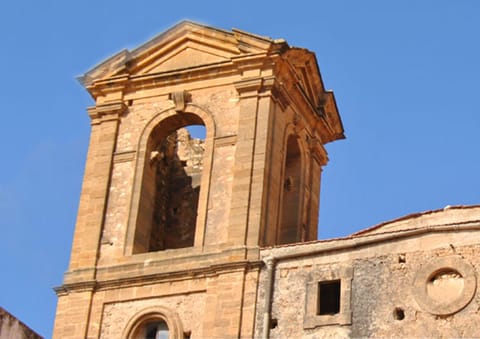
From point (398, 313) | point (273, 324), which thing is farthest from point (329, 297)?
point (398, 313)

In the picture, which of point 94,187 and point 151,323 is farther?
point 94,187

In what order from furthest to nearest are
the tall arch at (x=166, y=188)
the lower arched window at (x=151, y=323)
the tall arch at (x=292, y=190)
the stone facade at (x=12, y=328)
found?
the tall arch at (x=292, y=190) → the tall arch at (x=166, y=188) → the stone facade at (x=12, y=328) → the lower arched window at (x=151, y=323)

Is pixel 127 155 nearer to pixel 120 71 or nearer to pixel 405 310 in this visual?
Result: pixel 120 71

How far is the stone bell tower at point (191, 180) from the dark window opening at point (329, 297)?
4.23ft

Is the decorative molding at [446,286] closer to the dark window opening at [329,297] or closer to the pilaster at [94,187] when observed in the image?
the dark window opening at [329,297]

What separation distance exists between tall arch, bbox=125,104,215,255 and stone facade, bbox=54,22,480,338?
0.04 meters

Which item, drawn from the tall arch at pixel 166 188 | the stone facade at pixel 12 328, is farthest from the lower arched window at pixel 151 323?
the stone facade at pixel 12 328

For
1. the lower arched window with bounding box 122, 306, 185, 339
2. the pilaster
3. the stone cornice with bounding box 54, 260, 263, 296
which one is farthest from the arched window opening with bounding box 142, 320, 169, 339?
the pilaster

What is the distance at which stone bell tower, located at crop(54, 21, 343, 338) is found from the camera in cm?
3006

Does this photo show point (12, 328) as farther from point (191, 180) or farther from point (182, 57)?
point (182, 57)

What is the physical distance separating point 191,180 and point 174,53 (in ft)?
8.95

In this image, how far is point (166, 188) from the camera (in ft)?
111

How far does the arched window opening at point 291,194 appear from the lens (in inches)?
1288

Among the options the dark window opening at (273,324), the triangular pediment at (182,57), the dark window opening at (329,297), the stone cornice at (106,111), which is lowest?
the dark window opening at (273,324)
